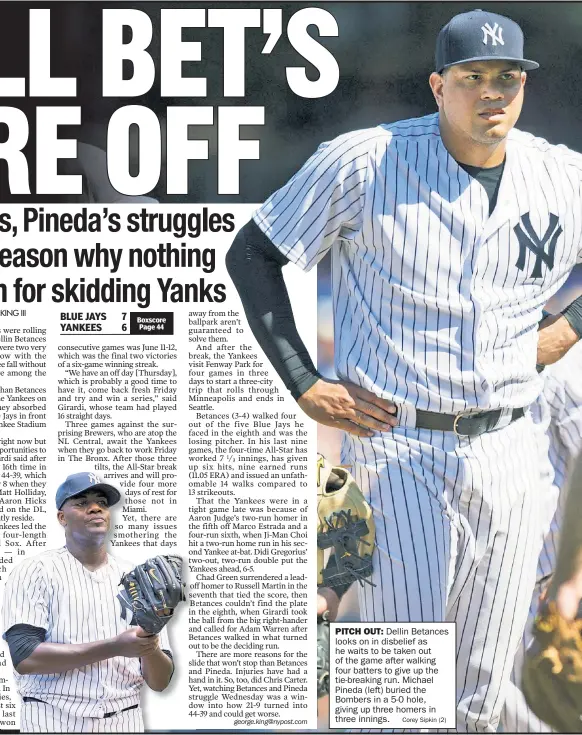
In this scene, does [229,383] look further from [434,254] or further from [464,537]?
[464,537]

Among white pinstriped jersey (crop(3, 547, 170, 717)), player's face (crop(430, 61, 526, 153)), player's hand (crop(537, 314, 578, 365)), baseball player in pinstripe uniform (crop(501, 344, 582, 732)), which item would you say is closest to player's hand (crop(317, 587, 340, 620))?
white pinstriped jersey (crop(3, 547, 170, 717))

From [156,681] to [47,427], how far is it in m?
1.22

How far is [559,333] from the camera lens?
467cm

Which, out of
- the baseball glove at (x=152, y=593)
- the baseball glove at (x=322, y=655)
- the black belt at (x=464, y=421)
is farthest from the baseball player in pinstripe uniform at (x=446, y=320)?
the baseball glove at (x=152, y=593)

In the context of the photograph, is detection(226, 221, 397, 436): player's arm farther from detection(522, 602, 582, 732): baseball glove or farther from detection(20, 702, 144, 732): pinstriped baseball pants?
detection(20, 702, 144, 732): pinstriped baseball pants

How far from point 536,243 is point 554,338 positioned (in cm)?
44

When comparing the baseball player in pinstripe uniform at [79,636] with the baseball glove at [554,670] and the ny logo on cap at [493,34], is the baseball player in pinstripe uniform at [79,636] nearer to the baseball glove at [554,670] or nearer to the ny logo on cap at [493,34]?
the baseball glove at [554,670]

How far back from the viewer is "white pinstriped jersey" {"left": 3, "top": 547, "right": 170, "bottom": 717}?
→ 4562mm

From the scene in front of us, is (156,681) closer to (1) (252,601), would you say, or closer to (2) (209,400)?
(1) (252,601)

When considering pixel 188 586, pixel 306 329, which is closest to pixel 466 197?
pixel 306 329

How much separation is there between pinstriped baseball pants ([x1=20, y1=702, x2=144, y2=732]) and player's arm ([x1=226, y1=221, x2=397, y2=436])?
156 cm

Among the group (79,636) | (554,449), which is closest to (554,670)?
(554,449)

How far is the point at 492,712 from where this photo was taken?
4664 mm

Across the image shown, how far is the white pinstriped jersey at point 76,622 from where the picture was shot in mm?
4562
